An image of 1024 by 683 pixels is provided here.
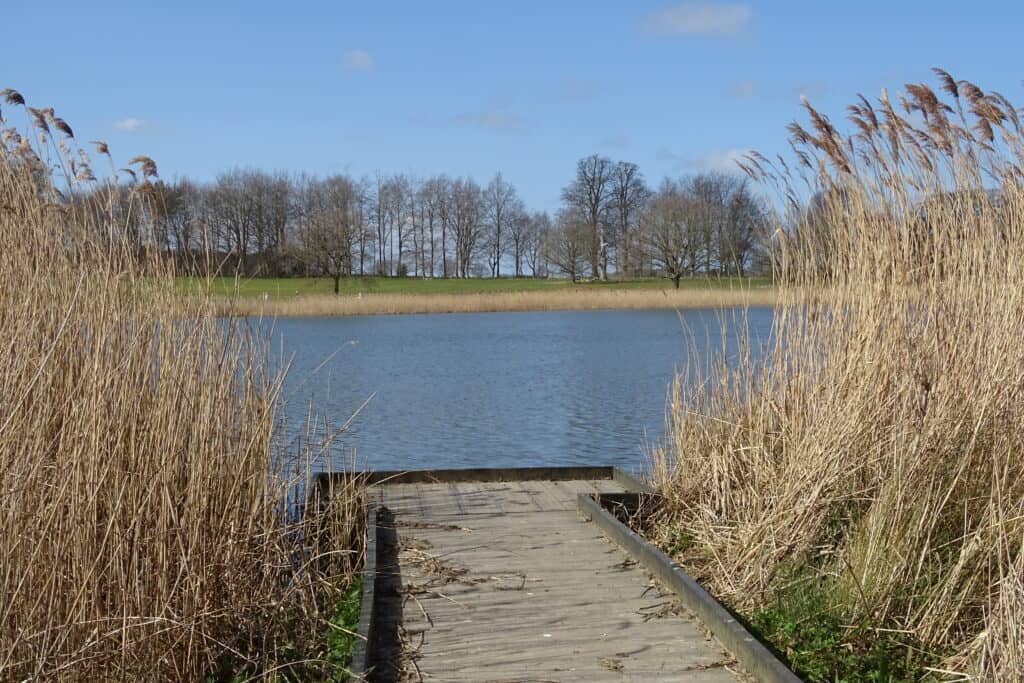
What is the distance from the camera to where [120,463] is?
3.68 meters

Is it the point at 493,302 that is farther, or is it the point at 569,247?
the point at 569,247

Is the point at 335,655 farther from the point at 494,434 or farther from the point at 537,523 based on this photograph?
the point at 494,434

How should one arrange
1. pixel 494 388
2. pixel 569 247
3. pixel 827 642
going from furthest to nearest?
pixel 569 247, pixel 494 388, pixel 827 642

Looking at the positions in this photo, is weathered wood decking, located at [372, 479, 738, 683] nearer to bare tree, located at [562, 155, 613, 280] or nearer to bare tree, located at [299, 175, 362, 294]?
bare tree, located at [299, 175, 362, 294]

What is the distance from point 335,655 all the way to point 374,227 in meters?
49.9

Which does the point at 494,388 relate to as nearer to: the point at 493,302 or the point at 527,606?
the point at 527,606

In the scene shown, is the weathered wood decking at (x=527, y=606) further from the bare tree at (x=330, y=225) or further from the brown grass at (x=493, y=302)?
the bare tree at (x=330, y=225)

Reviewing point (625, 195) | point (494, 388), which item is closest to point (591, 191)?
point (625, 195)

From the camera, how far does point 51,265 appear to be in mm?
4031

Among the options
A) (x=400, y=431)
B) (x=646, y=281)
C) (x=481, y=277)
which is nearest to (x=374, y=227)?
(x=481, y=277)

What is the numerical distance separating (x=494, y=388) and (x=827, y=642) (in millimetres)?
12773

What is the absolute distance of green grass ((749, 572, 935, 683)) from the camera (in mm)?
3896

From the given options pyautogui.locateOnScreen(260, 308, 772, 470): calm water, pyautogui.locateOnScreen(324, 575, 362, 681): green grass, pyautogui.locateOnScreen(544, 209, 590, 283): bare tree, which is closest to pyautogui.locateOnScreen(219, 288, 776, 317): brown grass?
pyautogui.locateOnScreen(260, 308, 772, 470): calm water

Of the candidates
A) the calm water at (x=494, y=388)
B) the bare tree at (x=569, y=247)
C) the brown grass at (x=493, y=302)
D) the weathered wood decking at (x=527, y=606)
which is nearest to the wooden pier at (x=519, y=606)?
the weathered wood decking at (x=527, y=606)
